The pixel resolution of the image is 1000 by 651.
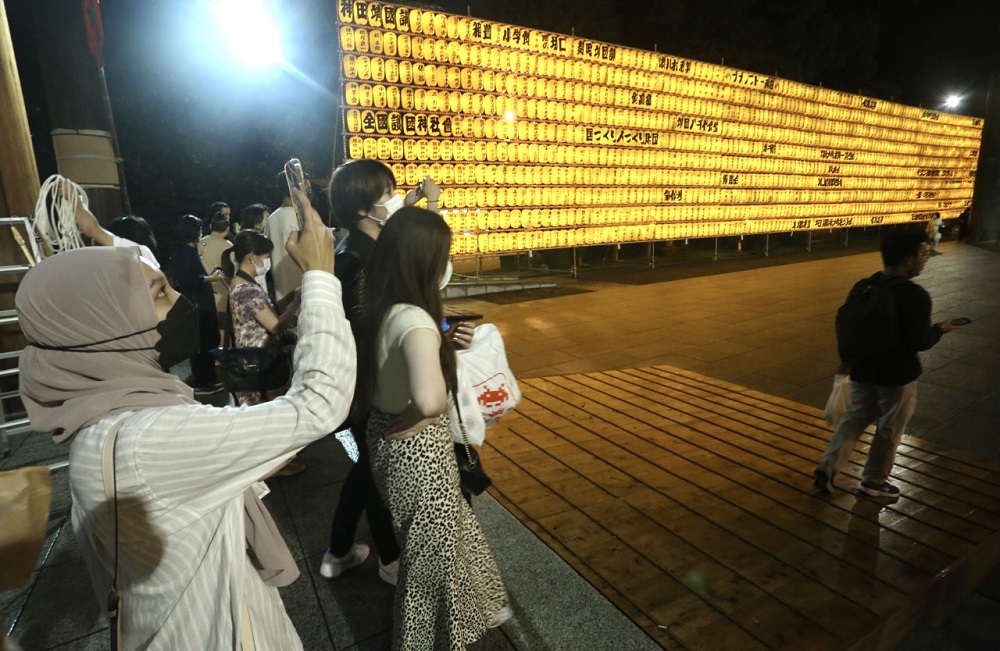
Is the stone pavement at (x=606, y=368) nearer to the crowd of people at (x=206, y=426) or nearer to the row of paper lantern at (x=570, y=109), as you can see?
the crowd of people at (x=206, y=426)

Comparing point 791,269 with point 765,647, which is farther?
point 791,269

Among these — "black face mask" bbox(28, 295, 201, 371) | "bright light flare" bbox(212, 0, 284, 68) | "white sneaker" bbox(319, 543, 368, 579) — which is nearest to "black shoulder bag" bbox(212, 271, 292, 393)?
"white sneaker" bbox(319, 543, 368, 579)

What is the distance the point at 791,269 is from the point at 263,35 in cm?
1398

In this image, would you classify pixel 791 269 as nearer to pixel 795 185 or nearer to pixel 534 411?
pixel 795 185

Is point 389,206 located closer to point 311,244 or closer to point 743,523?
point 311,244

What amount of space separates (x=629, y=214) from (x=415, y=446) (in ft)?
38.9

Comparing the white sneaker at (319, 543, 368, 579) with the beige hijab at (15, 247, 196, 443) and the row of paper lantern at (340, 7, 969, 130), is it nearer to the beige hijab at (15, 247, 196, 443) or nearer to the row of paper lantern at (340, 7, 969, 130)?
the beige hijab at (15, 247, 196, 443)

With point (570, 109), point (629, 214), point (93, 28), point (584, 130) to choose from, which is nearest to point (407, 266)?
point (93, 28)

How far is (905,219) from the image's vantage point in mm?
21641

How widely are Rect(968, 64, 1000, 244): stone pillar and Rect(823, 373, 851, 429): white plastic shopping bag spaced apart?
864 inches

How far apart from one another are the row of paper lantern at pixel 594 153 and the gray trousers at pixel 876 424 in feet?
25.3

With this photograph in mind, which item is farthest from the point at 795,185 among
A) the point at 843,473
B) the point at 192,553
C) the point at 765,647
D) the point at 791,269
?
the point at 192,553

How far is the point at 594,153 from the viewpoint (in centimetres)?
1155

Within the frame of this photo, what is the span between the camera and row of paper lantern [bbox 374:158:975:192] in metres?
9.71
